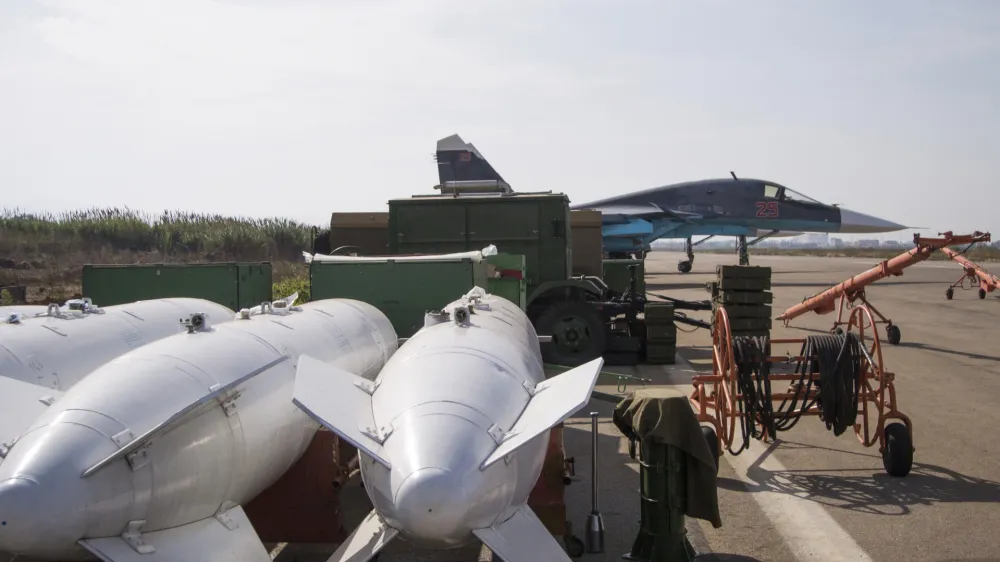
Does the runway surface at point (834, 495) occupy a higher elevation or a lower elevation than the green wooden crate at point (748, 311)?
lower

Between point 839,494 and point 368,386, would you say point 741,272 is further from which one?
point 368,386

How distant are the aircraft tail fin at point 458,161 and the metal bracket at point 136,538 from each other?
21.4 m

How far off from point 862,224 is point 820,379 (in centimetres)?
3035

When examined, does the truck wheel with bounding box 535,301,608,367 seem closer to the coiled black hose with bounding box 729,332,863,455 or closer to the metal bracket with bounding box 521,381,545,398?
the coiled black hose with bounding box 729,332,863,455

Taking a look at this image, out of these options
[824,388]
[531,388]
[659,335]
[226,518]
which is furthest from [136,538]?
[659,335]

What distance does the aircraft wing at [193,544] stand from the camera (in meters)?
3.48

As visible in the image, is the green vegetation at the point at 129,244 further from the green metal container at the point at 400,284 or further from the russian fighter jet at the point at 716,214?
the russian fighter jet at the point at 716,214

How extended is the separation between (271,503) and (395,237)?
7.99 m

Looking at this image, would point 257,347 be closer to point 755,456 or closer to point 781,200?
point 755,456

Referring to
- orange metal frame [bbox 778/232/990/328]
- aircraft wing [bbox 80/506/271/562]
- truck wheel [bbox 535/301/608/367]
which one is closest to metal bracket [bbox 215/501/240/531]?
aircraft wing [bbox 80/506/271/562]

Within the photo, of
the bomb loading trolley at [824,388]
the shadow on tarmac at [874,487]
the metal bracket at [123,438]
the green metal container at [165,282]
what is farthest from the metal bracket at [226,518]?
the green metal container at [165,282]

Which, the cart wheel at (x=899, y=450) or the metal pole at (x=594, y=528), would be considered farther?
the cart wheel at (x=899, y=450)

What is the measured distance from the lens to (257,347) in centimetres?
483

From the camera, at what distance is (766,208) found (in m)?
31.3
